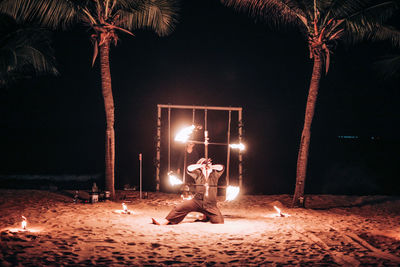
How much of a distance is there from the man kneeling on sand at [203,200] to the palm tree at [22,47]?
8000mm

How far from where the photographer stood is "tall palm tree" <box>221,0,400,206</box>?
10.9 m

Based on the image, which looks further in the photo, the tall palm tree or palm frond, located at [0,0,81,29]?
the tall palm tree

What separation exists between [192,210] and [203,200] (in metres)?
0.32

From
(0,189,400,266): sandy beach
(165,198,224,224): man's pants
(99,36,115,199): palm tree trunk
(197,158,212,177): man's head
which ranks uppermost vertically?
(99,36,115,199): palm tree trunk

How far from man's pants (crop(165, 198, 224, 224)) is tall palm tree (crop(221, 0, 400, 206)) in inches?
152

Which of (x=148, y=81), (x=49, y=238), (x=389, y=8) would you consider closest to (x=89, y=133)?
(x=148, y=81)

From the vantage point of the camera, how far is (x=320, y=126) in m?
14.7

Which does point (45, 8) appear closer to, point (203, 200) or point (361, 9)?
point (203, 200)

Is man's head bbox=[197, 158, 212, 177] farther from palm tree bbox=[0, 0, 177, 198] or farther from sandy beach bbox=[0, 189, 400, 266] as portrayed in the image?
palm tree bbox=[0, 0, 177, 198]

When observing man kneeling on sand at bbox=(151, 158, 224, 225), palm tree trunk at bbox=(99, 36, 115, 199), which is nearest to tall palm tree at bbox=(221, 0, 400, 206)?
palm tree trunk at bbox=(99, 36, 115, 199)

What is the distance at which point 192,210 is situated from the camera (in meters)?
8.59

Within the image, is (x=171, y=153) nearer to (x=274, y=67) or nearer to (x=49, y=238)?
(x=274, y=67)

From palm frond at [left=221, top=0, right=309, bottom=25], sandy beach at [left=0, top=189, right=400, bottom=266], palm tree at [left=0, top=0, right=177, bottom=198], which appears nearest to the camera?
sandy beach at [left=0, top=189, right=400, bottom=266]

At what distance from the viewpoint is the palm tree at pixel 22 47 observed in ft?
46.0
